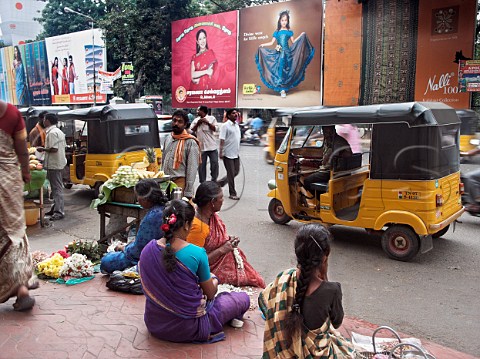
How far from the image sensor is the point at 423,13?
54.7 ft

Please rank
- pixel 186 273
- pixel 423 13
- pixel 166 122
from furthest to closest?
pixel 423 13 < pixel 166 122 < pixel 186 273

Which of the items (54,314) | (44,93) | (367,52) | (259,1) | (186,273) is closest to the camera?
(186,273)

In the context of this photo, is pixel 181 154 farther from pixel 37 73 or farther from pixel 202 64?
pixel 37 73

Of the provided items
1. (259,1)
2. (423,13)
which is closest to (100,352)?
(423,13)

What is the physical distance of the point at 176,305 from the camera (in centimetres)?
324

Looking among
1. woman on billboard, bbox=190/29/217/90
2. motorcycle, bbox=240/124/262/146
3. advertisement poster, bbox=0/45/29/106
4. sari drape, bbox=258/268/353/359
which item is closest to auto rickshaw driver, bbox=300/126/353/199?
sari drape, bbox=258/268/353/359

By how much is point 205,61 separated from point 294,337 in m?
23.0

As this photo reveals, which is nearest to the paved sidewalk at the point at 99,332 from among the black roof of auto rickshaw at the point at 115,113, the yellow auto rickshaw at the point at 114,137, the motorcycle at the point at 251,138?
the yellow auto rickshaw at the point at 114,137

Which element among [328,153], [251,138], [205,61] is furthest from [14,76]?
[328,153]

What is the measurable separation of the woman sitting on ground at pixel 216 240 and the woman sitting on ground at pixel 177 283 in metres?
0.78

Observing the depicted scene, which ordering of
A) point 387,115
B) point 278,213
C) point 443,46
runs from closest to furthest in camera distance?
point 387,115, point 278,213, point 443,46

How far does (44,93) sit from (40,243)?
3138 centimetres

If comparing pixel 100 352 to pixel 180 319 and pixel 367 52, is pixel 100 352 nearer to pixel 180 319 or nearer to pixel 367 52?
pixel 180 319

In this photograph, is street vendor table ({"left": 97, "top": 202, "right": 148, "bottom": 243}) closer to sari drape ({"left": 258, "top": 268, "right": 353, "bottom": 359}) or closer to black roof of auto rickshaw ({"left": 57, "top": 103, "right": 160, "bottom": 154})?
sari drape ({"left": 258, "top": 268, "right": 353, "bottom": 359})
